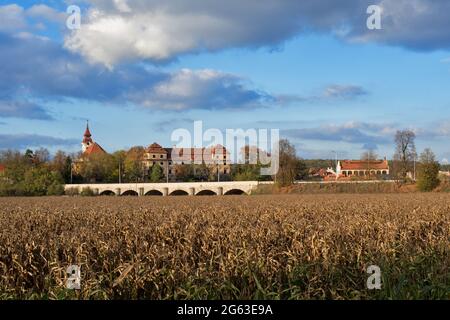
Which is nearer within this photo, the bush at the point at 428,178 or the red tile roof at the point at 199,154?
the bush at the point at 428,178

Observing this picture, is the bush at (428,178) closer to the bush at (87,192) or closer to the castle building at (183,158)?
the bush at (87,192)

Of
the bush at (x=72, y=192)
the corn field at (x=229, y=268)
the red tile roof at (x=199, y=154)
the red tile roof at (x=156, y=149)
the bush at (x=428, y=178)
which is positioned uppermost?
the red tile roof at (x=156, y=149)

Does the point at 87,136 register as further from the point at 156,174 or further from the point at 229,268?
the point at 229,268

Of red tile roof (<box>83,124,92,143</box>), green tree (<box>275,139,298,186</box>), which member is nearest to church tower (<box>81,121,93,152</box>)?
red tile roof (<box>83,124,92,143</box>)

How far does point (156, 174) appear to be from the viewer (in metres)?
132

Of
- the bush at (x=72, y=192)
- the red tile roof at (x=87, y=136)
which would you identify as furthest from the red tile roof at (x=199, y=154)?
the red tile roof at (x=87, y=136)

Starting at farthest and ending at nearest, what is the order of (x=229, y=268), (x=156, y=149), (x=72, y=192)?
(x=156, y=149) < (x=72, y=192) < (x=229, y=268)

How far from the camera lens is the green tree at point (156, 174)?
432ft

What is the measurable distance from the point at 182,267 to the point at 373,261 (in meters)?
3.43

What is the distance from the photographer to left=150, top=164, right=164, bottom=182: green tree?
13175cm

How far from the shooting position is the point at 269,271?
9.08 metres

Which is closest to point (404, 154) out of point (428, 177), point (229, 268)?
point (428, 177)

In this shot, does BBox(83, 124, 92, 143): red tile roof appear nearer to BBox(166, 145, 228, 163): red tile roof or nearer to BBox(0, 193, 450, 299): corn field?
BBox(166, 145, 228, 163): red tile roof
